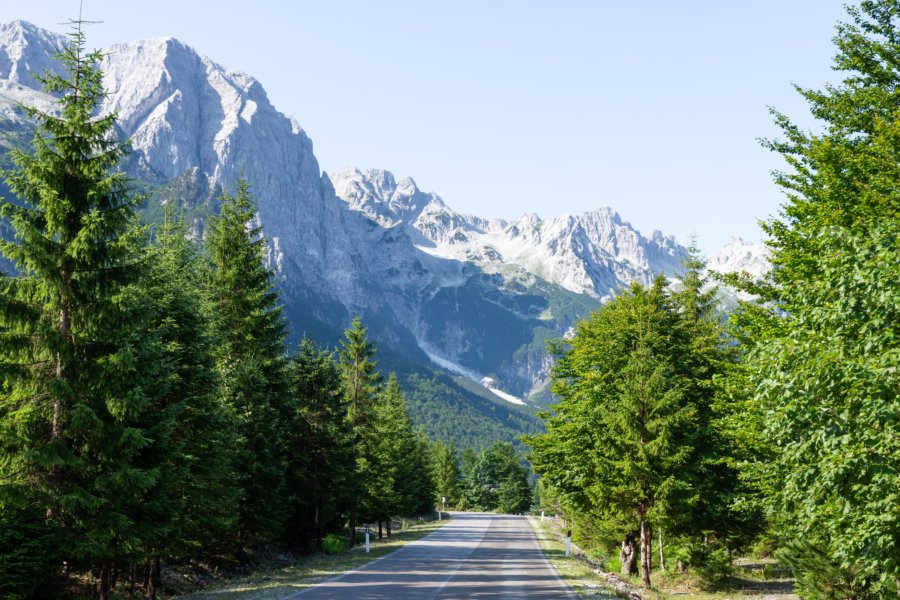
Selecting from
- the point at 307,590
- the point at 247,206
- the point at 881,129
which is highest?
the point at 247,206

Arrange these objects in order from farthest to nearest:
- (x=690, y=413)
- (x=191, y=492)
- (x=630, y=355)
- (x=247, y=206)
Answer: (x=247, y=206)
(x=630, y=355)
(x=690, y=413)
(x=191, y=492)

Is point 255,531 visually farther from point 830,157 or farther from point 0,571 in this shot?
point 830,157

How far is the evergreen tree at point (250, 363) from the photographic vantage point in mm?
28531

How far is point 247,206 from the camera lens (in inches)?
1419

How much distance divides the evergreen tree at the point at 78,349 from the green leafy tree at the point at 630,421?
1670 cm

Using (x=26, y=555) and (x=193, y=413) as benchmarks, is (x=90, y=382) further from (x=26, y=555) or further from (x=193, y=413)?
(x=193, y=413)

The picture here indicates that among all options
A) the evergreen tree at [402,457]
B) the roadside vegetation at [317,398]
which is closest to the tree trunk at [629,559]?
the roadside vegetation at [317,398]

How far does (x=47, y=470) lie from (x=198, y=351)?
6907 millimetres

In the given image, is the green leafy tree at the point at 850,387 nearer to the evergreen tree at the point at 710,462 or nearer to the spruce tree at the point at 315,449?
the evergreen tree at the point at 710,462

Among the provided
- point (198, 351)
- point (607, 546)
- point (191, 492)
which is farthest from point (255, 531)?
point (607, 546)

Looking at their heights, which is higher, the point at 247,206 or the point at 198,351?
the point at 247,206

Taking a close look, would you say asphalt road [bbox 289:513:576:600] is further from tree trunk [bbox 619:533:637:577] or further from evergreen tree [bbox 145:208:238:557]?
evergreen tree [bbox 145:208:238:557]

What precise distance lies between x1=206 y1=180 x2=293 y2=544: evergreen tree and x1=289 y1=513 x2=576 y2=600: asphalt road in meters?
5.38

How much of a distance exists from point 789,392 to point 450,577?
1732 centimetres
